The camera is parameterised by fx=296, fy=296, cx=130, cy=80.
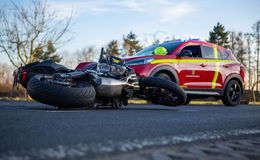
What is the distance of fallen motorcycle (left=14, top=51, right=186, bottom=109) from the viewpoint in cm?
454

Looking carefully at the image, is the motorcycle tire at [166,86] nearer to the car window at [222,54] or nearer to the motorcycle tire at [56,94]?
the motorcycle tire at [56,94]

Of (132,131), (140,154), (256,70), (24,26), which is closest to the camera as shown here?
(140,154)

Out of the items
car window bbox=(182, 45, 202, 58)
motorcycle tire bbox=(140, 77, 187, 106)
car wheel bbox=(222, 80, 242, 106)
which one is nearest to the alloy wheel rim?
car wheel bbox=(222, 80, 242, 106)

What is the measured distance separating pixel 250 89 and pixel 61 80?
4094cm

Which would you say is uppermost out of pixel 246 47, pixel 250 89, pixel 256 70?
pixel 246 47

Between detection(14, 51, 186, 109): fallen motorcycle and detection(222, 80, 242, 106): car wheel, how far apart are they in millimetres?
4111

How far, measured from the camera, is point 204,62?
8.62 meters

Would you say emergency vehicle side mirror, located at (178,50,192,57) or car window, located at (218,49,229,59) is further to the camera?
car window, located at (218,49,229,59)

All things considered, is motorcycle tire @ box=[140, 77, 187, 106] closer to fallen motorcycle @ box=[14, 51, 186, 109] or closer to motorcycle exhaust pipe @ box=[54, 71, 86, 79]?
fallen motorcycle @ box=[14, 51, 186, 109]

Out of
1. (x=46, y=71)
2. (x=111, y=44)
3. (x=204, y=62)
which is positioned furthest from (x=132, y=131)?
(x=111, y=44)

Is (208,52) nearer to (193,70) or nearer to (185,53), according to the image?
(193,70)

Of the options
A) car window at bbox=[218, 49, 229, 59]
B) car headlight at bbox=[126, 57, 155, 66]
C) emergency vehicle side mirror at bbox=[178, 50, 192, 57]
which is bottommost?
car headlight at bbox=[126, 57, 155, 66]

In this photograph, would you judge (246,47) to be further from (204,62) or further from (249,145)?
(249,145)

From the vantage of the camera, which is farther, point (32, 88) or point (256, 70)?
point (256, 70)
